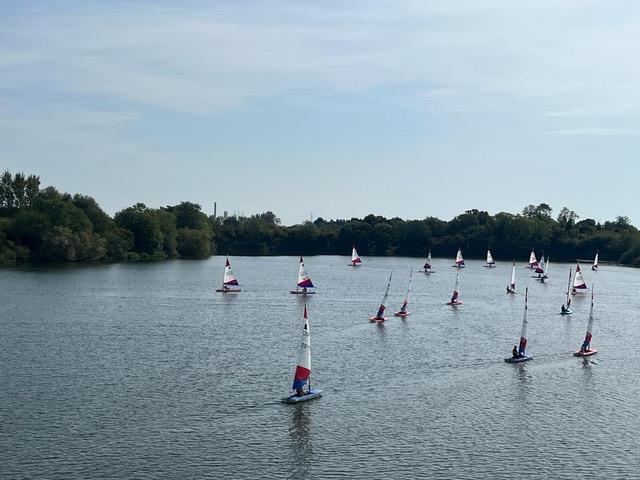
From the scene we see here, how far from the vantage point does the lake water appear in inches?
1346

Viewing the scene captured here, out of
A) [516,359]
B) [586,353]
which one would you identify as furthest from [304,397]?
[586,353]

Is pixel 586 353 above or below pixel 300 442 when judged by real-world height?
above

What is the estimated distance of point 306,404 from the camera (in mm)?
41875

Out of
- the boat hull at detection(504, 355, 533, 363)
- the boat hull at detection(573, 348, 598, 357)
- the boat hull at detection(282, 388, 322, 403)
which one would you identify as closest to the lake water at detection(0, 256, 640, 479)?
the boat hull at detection(282, 388, 322, 403)

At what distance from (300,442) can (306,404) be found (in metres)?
5.56

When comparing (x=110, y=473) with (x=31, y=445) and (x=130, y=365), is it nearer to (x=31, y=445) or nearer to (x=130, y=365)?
(x=31, y=445)

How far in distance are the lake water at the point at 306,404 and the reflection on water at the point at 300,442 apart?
10 cm

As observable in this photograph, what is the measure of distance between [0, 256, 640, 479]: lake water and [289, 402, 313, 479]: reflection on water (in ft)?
0.32

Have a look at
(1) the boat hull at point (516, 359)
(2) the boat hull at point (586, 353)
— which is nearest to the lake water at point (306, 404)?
(2) the boat hull at point (586, 353)

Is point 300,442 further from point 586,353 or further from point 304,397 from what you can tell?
point 586,353

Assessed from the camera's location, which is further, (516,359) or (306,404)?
(516,359)

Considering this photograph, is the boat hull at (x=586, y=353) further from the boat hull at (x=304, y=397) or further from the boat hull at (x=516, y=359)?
the boat hull at (x=304, y=397)

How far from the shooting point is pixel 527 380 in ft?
164

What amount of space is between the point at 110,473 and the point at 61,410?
8875 mm
